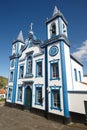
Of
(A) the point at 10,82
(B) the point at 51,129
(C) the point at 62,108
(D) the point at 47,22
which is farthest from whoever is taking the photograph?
(A) the point at 10,82

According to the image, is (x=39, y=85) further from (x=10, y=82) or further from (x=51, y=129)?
(x=10, y=82)

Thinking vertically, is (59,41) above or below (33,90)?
above

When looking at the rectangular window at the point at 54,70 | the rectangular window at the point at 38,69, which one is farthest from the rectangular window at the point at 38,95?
the rectangular window at the point at 54,70

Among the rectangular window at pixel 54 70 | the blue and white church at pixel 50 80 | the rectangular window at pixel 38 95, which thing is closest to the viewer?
the blue and white church at pixel 50 80

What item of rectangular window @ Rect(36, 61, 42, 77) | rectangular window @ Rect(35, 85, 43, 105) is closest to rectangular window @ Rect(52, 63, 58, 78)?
rectangular window @ Rect(36, 61, 42, 77)

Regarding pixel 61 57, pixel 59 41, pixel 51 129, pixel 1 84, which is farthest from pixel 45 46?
pixel 1 84

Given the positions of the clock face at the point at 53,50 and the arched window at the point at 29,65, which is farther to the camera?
the arched window at the point at 29,65

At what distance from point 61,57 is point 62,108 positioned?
5505mm

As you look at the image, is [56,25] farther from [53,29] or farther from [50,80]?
[50,80]

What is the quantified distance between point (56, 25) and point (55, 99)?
369 inches

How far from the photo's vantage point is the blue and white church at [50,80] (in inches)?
384

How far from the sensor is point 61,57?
11.2 meters

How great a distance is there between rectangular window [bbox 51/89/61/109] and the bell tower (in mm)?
6996

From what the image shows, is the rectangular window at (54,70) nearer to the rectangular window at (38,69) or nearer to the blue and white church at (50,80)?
the blue and white church at (50,80)
